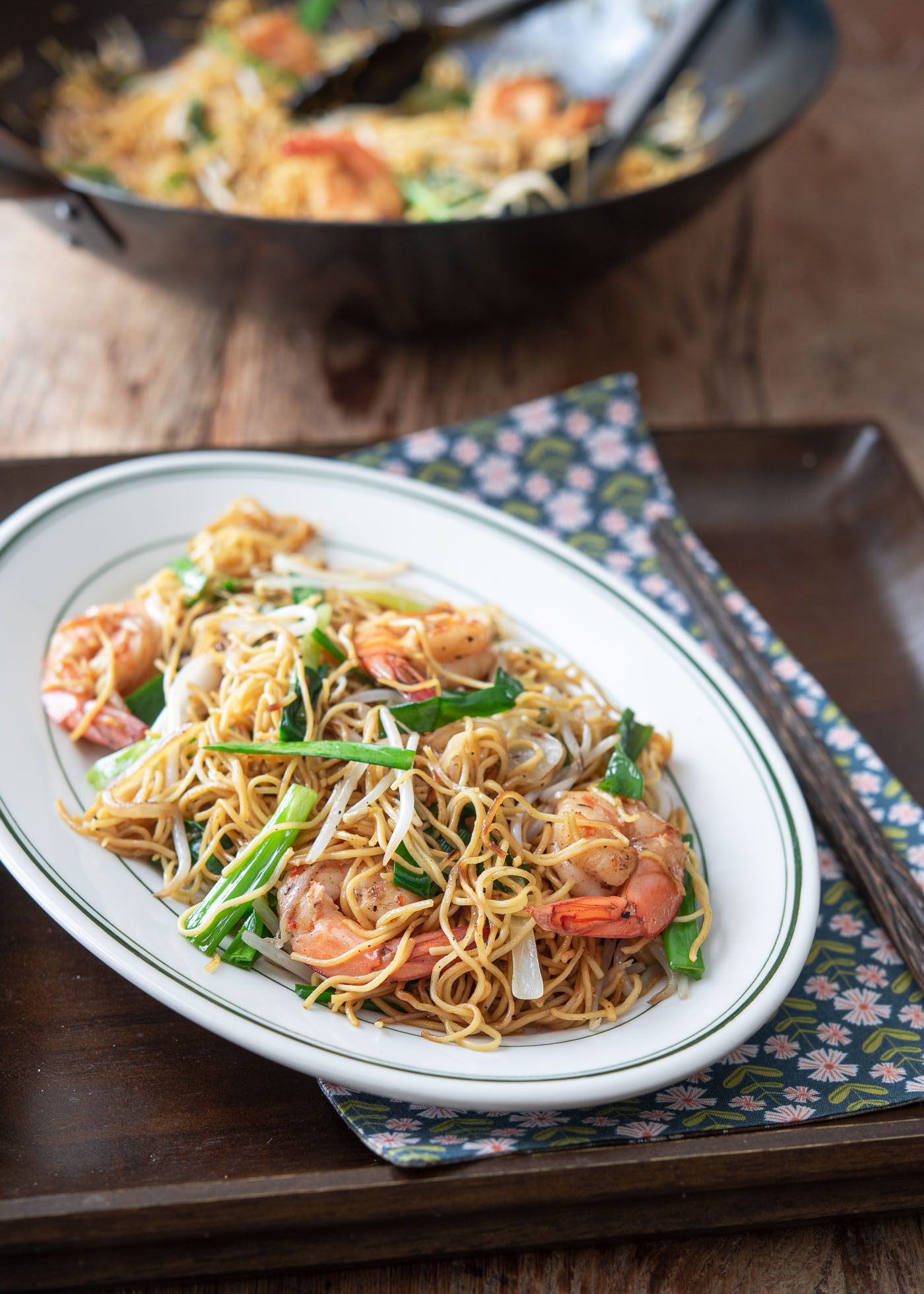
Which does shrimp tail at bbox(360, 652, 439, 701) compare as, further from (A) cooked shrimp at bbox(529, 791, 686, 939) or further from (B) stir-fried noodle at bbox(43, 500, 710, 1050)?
(A) cooked shrimp at bbox(529, 791, 686, 939)

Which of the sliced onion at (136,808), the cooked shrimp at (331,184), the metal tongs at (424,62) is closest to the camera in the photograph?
the sliced onion at (136,808)

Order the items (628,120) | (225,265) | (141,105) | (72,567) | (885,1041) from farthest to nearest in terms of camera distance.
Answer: (141,105)
(628,120)
(225,265)
(72,567)
(885,1041)

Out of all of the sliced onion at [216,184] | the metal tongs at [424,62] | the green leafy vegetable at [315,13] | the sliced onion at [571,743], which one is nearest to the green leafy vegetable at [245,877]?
the sliced onion at [571,743]

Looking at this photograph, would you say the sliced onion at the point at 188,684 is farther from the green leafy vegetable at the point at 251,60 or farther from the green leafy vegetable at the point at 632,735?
the green leafy vegetable at the point at 251,60

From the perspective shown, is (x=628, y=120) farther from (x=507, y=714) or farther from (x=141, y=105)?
(x=507, y=714)

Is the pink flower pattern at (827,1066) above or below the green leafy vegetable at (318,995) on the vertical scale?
below

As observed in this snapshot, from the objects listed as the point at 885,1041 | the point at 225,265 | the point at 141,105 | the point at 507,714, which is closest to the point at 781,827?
the point at 885,1041
